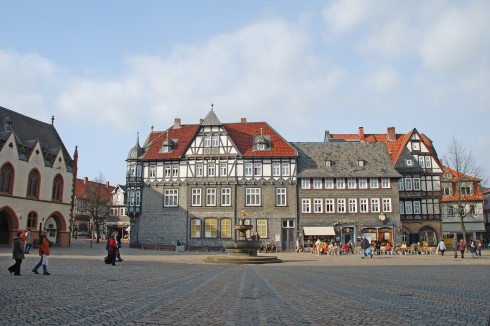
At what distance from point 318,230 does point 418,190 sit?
47.7ft

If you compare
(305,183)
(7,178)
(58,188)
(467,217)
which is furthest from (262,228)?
(467,217)

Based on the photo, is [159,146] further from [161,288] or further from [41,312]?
[41,312]

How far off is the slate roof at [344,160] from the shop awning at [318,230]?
5.70m

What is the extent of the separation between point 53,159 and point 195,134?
1630cm

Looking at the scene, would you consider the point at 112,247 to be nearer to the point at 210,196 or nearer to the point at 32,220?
the point at 210,196

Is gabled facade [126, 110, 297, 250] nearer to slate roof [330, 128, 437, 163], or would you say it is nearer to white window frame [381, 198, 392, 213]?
white window frame [381, 198, 392, 213]

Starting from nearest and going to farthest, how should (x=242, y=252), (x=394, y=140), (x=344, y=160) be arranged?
(x=242, y=252) < (x=344, y=160) < (x=394, y=140)

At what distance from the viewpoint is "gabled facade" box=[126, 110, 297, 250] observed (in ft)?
157

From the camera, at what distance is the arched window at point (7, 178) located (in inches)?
1628

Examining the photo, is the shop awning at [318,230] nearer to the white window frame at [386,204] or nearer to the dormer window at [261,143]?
the white window frame at [386,204]

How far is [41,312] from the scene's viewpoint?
8.41m

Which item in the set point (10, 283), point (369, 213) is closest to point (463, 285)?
point (10, 283)

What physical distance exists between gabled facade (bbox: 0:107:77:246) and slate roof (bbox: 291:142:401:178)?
89.9 ft

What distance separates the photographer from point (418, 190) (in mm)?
52219
